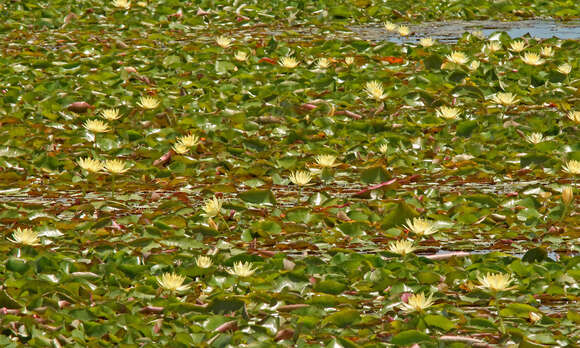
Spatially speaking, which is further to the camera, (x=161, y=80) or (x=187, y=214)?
(x=161, y=80)

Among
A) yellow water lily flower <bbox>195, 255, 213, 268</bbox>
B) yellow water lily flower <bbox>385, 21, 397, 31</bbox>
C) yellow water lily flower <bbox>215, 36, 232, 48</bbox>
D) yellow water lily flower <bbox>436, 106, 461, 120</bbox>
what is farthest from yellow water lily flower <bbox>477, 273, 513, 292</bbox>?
yellow water lily flower <bbox>385, 21, 397, 31</bbox>

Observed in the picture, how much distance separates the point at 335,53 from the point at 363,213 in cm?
342

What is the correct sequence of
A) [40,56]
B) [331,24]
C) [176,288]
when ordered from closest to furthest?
[176,288]
[40,56]
[331,24]

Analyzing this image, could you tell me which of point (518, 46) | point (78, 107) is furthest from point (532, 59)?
point (78, 107)

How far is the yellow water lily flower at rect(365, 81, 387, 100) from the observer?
21.0 feet

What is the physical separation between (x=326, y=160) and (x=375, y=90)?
138 cm

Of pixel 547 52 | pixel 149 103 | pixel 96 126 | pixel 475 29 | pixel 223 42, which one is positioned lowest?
pixel 475 29

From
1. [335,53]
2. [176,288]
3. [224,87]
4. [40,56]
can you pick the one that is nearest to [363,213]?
[176,288]

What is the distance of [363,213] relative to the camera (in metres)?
4.64

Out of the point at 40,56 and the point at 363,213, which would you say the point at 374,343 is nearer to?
the point at 363,213

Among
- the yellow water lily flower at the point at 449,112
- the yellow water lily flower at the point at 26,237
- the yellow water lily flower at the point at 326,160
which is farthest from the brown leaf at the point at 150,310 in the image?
the yellow water lily flower at the point at 449,112

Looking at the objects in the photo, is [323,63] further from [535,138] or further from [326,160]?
[326,160]

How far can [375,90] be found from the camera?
252 inches

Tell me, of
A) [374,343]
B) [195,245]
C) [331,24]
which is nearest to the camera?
[374,343]
